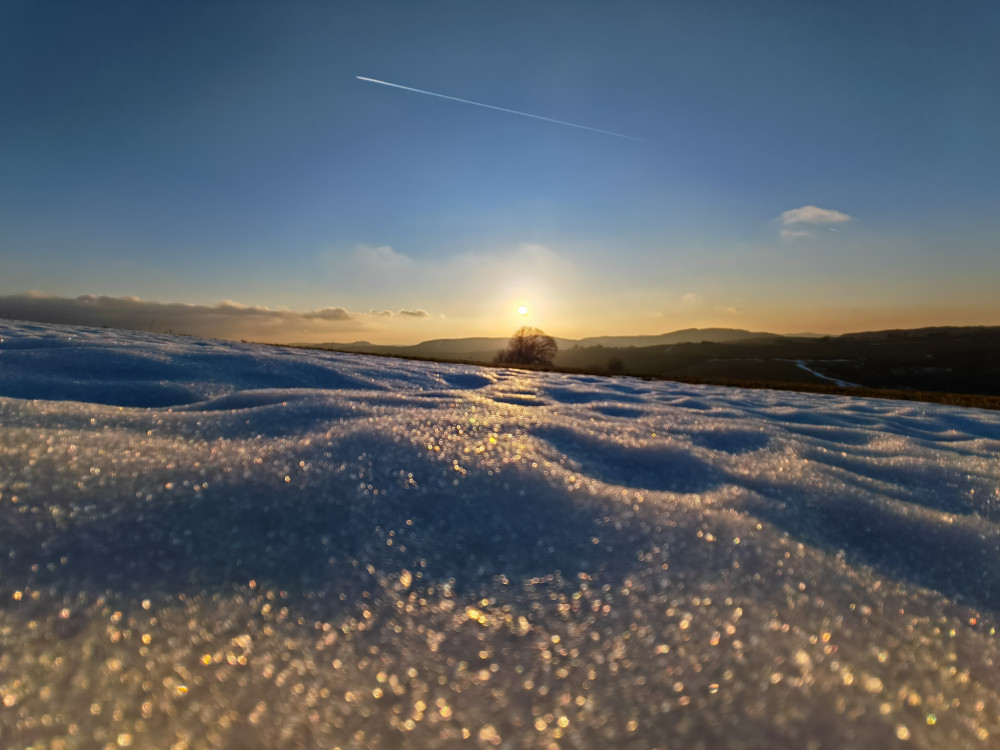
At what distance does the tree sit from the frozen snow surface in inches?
1498

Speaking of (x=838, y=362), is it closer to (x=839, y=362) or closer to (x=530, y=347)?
(x=839, y=362)

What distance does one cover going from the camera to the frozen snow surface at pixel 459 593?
835mm

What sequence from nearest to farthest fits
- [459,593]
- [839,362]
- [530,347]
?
[459,593] → [530,347] → [839,362]

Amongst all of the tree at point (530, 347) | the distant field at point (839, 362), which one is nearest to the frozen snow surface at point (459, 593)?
the distant field at point (839, 362)

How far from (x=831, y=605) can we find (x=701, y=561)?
32cm

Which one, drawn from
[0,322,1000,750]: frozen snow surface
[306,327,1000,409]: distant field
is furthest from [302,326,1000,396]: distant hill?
[0,322,1000,750]: frozen snow surface

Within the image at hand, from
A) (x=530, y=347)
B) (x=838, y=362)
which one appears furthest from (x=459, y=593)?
(x=838, y=362)

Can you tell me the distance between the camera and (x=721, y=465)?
2400 mm

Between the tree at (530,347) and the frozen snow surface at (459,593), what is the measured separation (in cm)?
3806

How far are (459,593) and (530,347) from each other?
130ft

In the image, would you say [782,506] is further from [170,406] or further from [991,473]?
[170,406]

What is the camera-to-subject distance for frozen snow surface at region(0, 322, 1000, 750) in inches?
32.9

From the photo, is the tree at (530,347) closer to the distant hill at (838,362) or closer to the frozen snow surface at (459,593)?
the distant hill at (838,362)

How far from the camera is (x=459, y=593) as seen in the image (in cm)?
120
